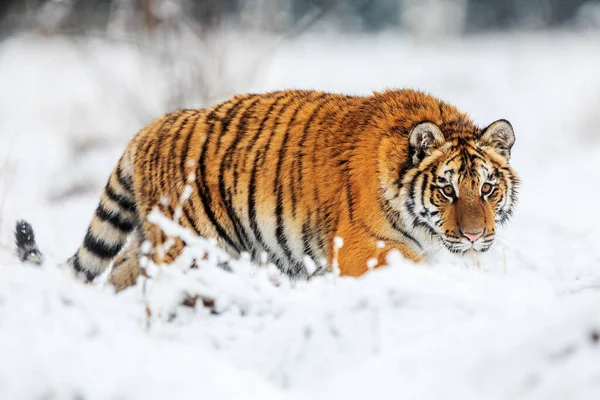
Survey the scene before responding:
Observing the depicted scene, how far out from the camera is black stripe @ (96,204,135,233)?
406cm

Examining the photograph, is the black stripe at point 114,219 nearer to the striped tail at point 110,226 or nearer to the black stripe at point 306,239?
the striped tail at point 110,226

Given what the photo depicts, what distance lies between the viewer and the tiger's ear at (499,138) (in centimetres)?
354

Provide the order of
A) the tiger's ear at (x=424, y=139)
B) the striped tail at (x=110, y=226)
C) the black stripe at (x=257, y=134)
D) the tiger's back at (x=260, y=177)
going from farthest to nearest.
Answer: the striped tail at (x=110, y=226)
the black stripe at (x=257, y=134)
the tiger's back at (x=260, y=177)
the tiger's ear at (x=424, y=139)

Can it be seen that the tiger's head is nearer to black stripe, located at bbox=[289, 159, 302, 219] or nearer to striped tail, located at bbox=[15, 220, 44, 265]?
black stripe, located at bbox=[289, 159, 302, 219]

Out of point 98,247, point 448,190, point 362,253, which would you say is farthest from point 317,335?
point 98,247

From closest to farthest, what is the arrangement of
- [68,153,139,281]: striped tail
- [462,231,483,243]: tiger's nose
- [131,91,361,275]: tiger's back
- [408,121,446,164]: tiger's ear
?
[462,231,483,243]: tiger's nose, [408,121,446,164]: tiger's ear, [131,91,361,275]: tiger's back, [68,153,139,281]: striped tail

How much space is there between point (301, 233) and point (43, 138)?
22.9ft

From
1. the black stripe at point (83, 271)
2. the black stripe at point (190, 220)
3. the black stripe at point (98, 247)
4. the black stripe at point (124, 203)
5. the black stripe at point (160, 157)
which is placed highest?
the black stripe at point (160, 157)

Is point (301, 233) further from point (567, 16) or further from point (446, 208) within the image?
point (567, 16)

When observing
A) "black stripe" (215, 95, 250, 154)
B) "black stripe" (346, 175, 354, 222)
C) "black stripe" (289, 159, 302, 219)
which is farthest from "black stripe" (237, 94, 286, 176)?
"black stripe" (346, 175, 354, 222)

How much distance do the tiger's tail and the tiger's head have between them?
144 centimetres

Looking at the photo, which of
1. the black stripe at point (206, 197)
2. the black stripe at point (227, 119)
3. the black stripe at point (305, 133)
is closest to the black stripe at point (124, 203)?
the black stripe at point (206, 197)

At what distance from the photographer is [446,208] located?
11.2ft

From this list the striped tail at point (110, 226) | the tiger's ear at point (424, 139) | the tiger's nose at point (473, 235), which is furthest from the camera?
the striped tail at point (110, 226)
